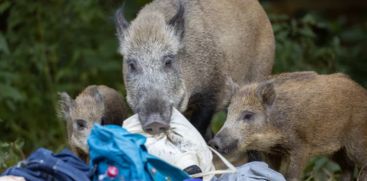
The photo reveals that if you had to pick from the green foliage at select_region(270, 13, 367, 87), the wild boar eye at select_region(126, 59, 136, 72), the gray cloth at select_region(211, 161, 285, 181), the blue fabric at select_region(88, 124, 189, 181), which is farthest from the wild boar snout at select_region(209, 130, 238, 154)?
the green foliage at select_region(270, 13, 367, 87)

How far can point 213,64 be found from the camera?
828cm

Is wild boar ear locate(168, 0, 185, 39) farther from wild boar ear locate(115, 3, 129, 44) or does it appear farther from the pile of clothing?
the pile of clothing

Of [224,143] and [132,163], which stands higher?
[132,163]

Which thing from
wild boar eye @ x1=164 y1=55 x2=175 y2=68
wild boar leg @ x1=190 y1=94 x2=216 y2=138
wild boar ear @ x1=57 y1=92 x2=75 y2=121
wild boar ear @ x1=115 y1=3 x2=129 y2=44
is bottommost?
wild boar leg @ x1=190 y1=94 x2=216 y2=138

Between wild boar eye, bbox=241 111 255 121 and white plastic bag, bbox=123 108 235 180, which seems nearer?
white plastic bag, bbox=123 108 235 180

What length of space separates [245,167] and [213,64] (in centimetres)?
161

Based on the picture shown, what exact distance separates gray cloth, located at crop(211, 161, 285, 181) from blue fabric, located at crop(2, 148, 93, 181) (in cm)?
93

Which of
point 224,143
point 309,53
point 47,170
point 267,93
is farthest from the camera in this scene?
point 309,53

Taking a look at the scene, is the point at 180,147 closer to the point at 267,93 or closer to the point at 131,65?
the point at 267,93

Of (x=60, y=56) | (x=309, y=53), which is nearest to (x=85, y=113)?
(x=309, y=53)

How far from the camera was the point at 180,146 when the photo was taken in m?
6.96

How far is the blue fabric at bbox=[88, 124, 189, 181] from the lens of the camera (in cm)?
643

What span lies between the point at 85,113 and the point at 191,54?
3.40 ft

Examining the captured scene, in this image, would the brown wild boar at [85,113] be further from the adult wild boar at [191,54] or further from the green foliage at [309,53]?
the green foliage at [309,53]
